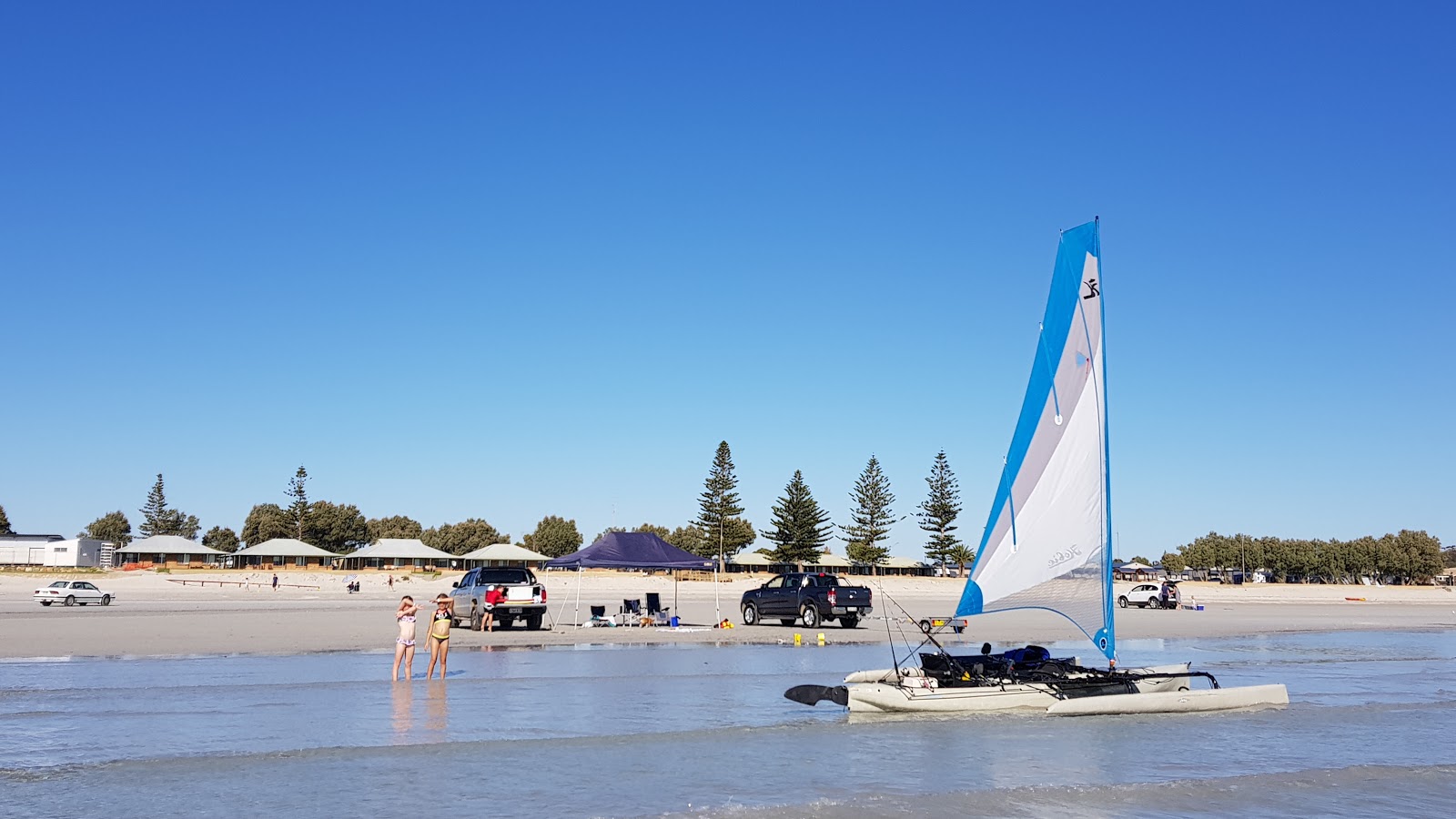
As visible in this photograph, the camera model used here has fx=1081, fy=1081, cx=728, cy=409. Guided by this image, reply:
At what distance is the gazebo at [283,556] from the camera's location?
96.5m

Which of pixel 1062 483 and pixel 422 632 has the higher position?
pixel 1062 483

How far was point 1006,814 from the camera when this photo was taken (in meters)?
10.2

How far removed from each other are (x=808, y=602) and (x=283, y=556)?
277ft

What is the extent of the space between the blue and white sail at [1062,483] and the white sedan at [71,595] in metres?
46.3

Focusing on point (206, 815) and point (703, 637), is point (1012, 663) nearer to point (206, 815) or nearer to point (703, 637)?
point (206, 815)

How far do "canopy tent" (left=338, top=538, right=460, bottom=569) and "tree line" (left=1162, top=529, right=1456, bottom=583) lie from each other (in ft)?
318

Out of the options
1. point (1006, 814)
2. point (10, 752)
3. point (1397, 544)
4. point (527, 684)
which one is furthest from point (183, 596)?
point (1397, 544)

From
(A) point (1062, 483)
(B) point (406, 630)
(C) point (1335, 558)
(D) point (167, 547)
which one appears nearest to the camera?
(A) point (1062, 483)

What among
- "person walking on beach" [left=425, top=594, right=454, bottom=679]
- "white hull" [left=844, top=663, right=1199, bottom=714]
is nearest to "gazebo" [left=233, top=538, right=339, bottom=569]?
"person walking on beach" [left=425, top=594, right=454, bottom=679]

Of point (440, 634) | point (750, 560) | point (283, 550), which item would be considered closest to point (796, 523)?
point (750, 560)

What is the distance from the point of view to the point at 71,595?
47969 mm

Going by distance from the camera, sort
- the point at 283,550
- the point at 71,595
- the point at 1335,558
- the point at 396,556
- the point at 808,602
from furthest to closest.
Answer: the point at 1335,558 < the point at 396,556 < the point at 283,550 < the point at 71,595 < the point at 808,602

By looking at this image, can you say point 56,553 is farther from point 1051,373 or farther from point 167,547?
point 1051,373

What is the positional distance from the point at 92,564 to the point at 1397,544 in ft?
480
